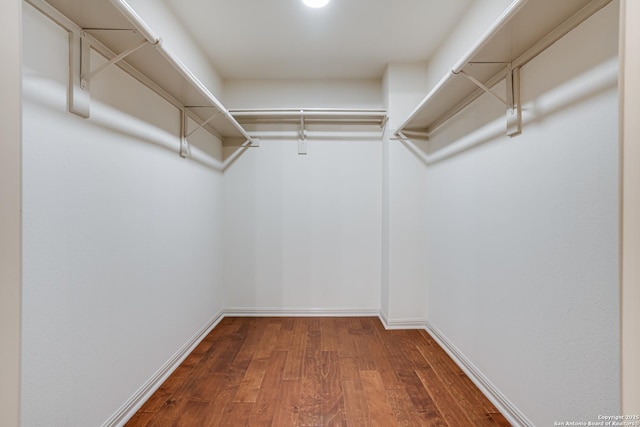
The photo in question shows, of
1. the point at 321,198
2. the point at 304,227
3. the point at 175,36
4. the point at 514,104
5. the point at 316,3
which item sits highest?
the point at 316,3

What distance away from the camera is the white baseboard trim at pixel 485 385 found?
1.52 m

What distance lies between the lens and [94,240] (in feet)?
4.43

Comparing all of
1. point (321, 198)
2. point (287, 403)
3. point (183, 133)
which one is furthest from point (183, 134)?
point (287, 403)

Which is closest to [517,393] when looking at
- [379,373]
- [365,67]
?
[379,373]

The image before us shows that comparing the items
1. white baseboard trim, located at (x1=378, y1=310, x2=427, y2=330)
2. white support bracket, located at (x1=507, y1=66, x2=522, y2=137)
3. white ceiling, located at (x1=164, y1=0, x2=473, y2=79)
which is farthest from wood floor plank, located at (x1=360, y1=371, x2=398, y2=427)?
white ceiling, located at (x1=164, y1=0, x2=473, y2=79)

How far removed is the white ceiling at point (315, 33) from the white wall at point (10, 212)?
1.64m

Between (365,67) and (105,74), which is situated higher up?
(365,67)

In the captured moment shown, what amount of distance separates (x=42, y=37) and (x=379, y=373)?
2.44 metres

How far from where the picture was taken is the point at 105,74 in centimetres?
142

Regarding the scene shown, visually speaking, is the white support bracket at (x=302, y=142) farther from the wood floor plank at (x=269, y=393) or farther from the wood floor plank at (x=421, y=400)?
the wood floor plank at (x=421, y=400)

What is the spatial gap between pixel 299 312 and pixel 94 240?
2205mm

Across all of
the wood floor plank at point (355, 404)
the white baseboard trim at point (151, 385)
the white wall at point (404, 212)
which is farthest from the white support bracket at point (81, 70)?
the white wall at point (404, 212)

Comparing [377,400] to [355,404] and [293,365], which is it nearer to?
[355,404]

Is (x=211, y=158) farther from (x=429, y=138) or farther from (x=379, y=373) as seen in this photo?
(x=379, y=373)
